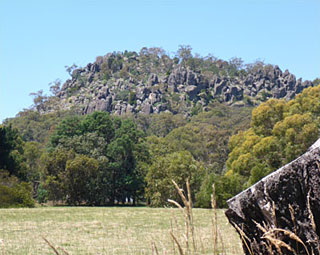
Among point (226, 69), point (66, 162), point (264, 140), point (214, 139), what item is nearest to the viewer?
point (264, 140)

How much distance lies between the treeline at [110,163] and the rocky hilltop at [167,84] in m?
45.1

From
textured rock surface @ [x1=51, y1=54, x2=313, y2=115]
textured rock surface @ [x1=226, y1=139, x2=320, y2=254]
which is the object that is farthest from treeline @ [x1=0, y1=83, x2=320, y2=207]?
textured rock surface @ [x1=51, y1=54, x2=313, y2=115]

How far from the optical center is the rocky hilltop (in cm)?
10050

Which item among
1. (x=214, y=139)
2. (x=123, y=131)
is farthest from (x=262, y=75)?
(x=123, y=131)

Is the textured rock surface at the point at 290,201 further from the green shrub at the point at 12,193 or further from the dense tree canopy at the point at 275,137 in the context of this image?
the green shrub at the point at 12,193

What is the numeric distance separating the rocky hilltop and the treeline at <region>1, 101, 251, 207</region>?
45.1m

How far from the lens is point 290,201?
2.64 m

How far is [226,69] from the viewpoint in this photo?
11512 cm

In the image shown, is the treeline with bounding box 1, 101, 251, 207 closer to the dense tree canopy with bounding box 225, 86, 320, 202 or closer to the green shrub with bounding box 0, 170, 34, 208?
the green shrub with bounding box 0, 170, 34, 208

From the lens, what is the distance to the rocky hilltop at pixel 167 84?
100 metres

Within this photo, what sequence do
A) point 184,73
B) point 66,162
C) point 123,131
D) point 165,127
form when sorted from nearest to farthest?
point 66,162
point 123,131
point 165,127
point 184,73

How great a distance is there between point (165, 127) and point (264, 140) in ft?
122

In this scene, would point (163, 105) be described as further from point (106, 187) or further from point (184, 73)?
point (106, 187)

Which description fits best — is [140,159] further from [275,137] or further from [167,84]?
[167,84]
